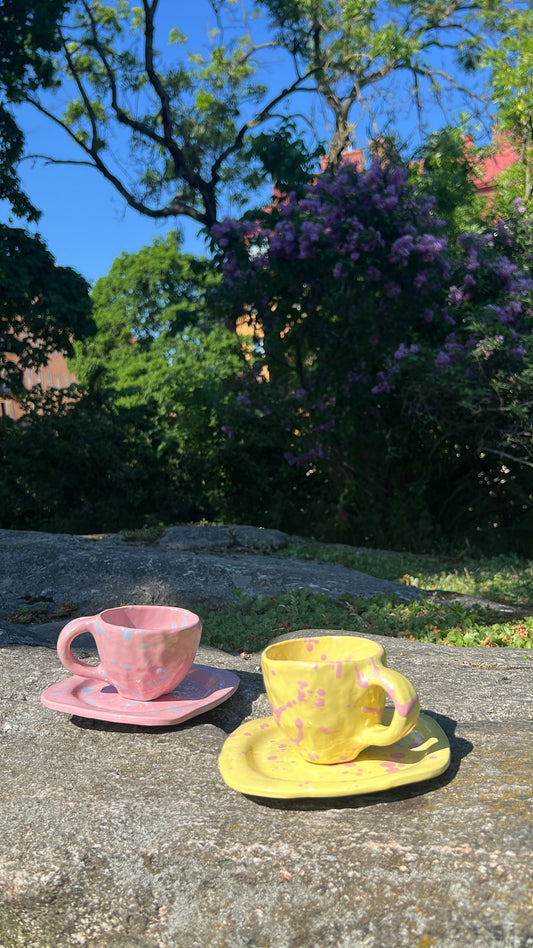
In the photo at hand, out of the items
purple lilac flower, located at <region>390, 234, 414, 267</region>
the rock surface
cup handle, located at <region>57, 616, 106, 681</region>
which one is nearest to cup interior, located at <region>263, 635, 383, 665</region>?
the rock surface

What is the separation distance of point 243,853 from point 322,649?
1.38ft

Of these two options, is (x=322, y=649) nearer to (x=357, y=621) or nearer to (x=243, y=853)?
(x=243, y=853)

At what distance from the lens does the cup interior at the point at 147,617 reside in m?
1.94

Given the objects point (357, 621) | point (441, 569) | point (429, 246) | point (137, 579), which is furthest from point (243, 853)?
point (429, 246)

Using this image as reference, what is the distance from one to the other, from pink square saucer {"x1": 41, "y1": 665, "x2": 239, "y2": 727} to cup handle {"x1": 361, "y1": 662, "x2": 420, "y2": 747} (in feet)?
1.65

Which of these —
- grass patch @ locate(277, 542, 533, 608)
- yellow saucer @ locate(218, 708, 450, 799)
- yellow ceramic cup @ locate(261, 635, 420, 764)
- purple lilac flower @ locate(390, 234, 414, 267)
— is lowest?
grass patch @ locate(277, 542, 533, 608)

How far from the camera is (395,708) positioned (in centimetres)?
146

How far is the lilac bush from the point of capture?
7273 mm

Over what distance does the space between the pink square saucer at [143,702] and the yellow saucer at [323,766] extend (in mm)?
216

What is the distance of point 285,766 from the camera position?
59.5 inches

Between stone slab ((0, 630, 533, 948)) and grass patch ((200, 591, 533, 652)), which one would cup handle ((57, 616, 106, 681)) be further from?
grass patch ((200, 591, 533, 652))

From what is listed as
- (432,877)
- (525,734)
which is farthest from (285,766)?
(525,734)

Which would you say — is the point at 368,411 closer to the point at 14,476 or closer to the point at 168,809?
the point at 14,476

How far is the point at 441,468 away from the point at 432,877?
737cm
